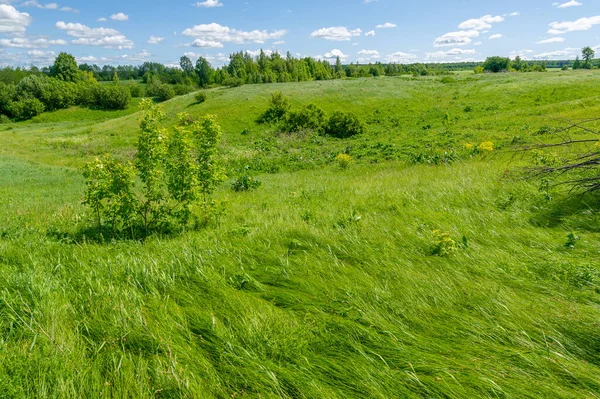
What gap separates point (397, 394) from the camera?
2287mm

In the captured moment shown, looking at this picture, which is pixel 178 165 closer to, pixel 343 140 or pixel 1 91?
pixel 343 140

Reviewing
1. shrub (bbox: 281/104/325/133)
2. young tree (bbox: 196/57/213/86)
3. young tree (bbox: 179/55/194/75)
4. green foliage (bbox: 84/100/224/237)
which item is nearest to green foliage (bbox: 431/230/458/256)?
green foliage (bbox: 84/100/224/237)

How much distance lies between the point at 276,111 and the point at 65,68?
102 meters

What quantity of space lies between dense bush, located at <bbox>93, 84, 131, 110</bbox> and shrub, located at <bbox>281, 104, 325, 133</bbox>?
63349 mm

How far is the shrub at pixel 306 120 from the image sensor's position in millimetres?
38281

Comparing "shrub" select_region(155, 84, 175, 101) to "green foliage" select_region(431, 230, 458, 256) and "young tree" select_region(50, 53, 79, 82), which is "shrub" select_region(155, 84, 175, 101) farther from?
"green foliage" select_region(431, 230, 458, 256)

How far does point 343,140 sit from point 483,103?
18533 mm

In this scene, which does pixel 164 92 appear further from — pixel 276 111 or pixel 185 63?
pixel 185 63

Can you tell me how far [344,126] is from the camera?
35156 mm

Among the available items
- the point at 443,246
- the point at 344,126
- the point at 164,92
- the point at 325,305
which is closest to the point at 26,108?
the point at 164,92

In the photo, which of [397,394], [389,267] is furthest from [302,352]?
[389,267]

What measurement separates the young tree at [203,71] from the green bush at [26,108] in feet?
175

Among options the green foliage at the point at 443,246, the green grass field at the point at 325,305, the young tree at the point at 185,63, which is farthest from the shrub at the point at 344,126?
the young tree at the point at 185,63

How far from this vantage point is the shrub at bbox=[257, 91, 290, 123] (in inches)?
1703
